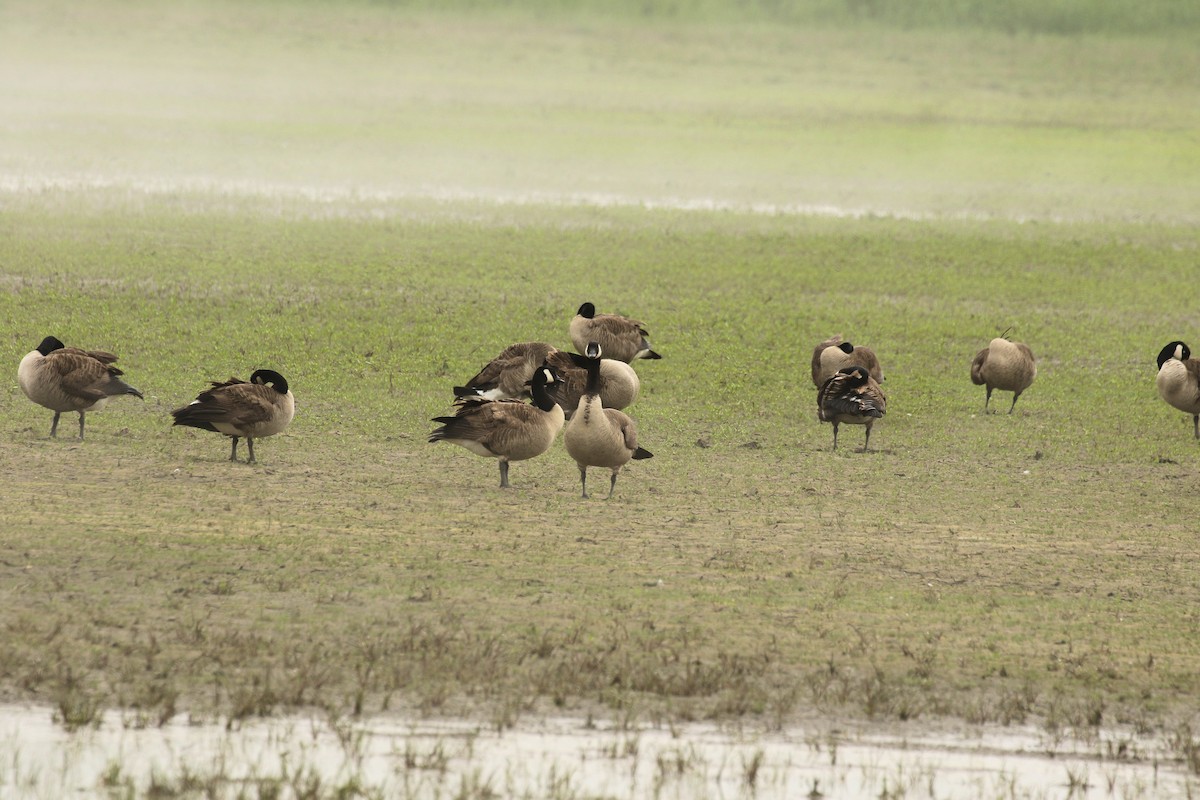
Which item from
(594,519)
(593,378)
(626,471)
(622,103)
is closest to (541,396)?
(593,378)

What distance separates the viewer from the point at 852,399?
1781cm

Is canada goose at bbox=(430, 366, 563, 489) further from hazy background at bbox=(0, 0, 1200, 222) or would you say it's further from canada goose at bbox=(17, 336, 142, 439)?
hazy background at bbox=(0, 0, 1200, 222)

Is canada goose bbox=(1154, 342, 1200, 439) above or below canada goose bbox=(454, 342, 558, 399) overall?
above

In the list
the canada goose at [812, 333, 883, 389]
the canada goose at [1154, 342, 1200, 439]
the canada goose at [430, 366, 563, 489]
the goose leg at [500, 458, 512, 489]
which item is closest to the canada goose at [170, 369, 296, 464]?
the canada goose at [430, 366, 563, 489]

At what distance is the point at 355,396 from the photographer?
20.8 meters

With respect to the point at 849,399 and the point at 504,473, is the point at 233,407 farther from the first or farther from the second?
the point at 849,399

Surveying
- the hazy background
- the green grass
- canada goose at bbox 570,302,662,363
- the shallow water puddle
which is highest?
the hazy background

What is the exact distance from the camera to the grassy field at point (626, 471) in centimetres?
996

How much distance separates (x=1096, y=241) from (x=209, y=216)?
875 inches

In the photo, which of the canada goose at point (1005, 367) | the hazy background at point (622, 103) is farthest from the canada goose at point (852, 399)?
the hazy background at point (622, 103)

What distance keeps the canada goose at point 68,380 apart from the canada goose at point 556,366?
13.4 ft

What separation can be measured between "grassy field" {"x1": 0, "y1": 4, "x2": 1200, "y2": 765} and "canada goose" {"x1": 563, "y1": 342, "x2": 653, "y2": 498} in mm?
543

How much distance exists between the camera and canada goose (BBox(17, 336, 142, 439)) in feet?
53.4

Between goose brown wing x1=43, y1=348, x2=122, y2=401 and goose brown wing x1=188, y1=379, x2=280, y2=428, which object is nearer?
goose brown wing x1=188, y1=379, x2=280, y2=428
